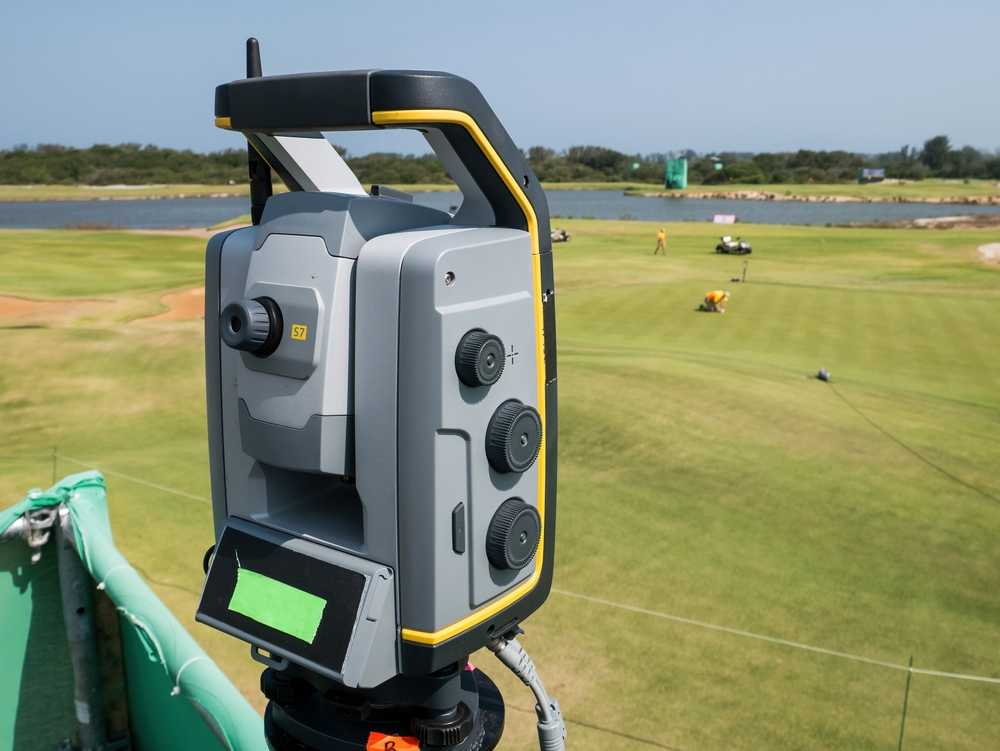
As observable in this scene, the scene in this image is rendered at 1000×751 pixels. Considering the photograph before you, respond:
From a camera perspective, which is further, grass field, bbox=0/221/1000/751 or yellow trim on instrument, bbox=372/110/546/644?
grass field, bbox=0/221/1000/751

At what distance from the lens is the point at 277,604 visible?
5.21 feet

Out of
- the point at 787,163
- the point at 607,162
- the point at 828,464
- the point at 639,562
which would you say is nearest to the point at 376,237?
the point at 639,562

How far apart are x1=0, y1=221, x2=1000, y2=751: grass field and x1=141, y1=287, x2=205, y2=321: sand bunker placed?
1.78 metres

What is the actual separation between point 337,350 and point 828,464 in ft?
18.5

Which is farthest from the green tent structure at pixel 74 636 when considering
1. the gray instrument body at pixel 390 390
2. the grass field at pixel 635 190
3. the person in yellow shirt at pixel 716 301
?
the grass field at pixel 635 190

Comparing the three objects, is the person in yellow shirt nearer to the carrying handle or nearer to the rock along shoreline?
the carrying handle

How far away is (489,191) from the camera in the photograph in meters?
1.67

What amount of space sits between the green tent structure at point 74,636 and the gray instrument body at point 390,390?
194 cm

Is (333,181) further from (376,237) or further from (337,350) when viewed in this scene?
(337,350)

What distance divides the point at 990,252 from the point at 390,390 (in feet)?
104

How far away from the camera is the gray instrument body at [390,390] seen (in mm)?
1452

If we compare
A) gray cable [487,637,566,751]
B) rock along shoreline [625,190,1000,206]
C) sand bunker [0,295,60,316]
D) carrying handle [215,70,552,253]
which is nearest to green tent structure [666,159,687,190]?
rock along shoreline [625,190,1000,206]

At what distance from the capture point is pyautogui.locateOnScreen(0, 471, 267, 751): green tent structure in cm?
334

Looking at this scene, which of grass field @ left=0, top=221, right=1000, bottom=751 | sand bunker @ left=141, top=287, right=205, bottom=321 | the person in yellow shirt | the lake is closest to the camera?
grass field @ left=0, top=221, right=1000, bottom=751
